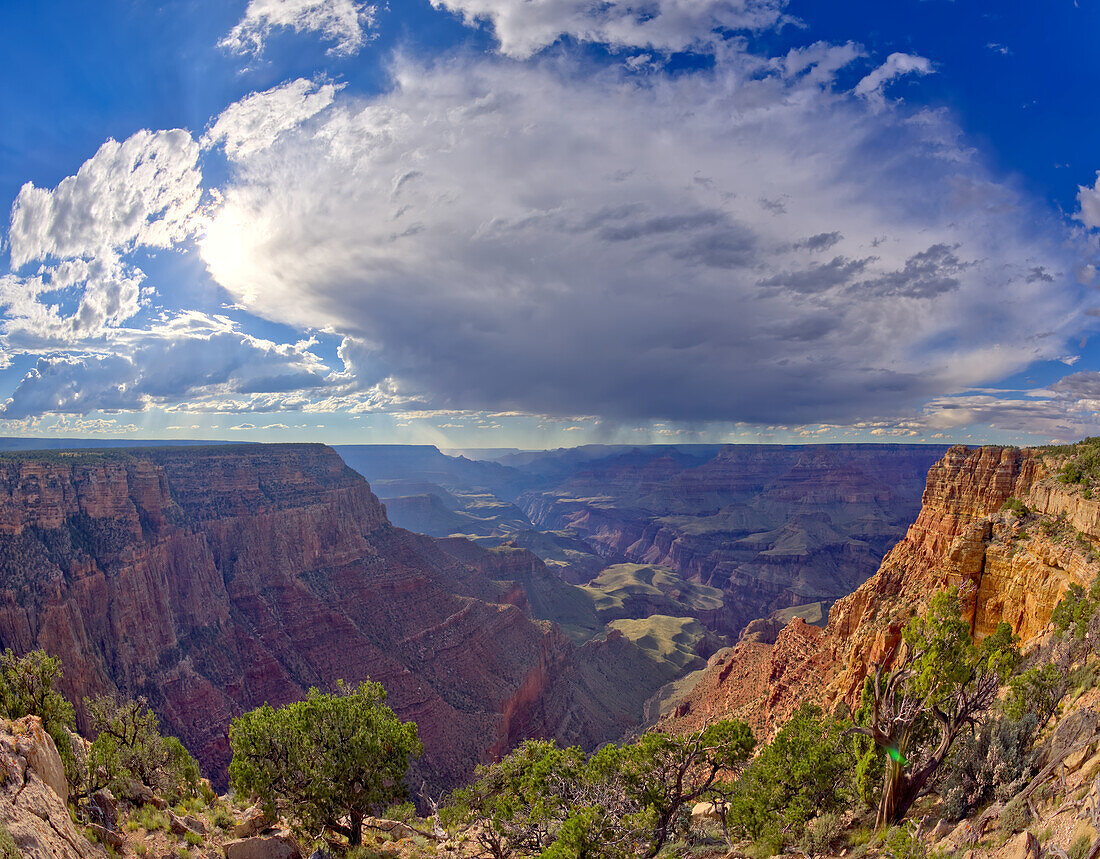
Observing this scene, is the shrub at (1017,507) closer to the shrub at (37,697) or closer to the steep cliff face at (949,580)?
the steep cliff face at (949,580)

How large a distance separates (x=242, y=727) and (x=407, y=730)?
20.4ft

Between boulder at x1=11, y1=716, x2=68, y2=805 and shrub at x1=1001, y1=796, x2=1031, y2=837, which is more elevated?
shrub at x1=1001, y1=796, x2=1031, y2=837

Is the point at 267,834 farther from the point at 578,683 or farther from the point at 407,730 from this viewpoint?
the point at 578,683

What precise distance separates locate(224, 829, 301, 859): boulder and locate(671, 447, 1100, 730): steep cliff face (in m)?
25.4

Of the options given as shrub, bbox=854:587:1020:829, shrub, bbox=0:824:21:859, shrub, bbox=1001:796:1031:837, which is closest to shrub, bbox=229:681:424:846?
shrub, bbox=0:824:21:859

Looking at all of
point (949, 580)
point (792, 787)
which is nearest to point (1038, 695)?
point (792, 787)

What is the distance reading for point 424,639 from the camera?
6481 centimetres

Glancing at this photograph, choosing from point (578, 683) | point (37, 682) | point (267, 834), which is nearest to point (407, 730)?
point (267, 834)

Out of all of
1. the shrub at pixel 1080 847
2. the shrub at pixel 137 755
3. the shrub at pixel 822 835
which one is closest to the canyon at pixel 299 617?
the shrub at pixel 822 835

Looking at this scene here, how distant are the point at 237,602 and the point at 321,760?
164 feet

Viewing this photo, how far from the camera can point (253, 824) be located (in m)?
20.7

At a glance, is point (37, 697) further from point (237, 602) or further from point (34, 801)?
point (237, 602)

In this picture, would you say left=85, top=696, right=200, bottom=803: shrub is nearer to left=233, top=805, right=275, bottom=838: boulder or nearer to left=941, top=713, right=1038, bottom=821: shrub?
left=233, top=805, right=275, bottom=838: boulder

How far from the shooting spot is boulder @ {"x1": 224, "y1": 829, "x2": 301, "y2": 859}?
18.4 metres
